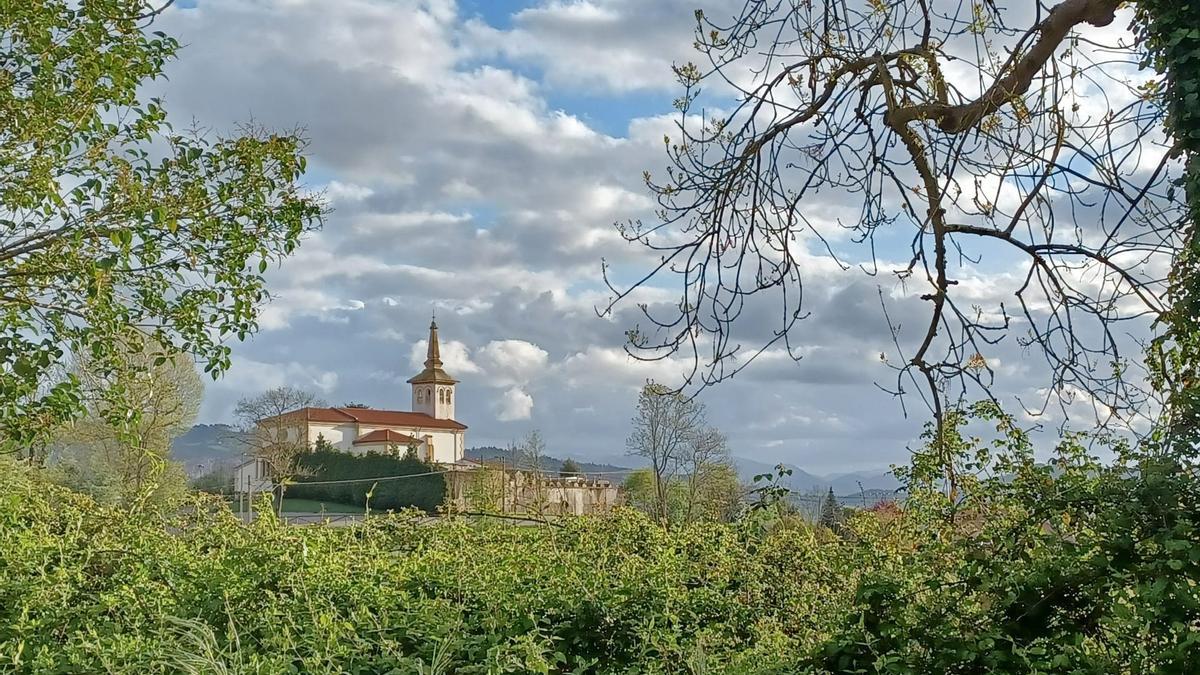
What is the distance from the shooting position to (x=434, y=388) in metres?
42.1

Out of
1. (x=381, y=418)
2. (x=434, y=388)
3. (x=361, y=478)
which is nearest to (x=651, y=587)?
(x=361, y=478)

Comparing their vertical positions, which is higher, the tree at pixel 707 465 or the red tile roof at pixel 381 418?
the red tile roof at pixel 381 418

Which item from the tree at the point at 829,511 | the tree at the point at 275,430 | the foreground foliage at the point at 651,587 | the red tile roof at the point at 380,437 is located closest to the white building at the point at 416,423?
the red tile roof at the point at 380,437

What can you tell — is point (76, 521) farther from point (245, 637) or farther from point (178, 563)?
point (245, 637)

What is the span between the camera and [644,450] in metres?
10.6

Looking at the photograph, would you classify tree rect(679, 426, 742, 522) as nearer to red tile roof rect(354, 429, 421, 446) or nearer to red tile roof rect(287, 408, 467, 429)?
red tile roof rect(354, 429, 421, 446)

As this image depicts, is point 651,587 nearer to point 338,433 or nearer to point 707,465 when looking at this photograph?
point 707,465

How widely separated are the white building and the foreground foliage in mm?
28171

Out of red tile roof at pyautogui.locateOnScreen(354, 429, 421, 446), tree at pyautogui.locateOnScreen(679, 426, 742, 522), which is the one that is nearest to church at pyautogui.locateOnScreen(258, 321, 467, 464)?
red tile roof at pyautogui.locateOnScreen(354, 429, 421, 446)

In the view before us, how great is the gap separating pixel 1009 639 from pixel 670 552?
1481 millimetres

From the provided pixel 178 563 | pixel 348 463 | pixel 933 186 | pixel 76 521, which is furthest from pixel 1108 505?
pixel 348 463

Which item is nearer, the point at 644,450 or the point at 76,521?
the point at 76,521

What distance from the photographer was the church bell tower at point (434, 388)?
1631 inches

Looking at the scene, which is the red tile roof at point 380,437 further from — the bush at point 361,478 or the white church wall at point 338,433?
the bush at point 361,478
